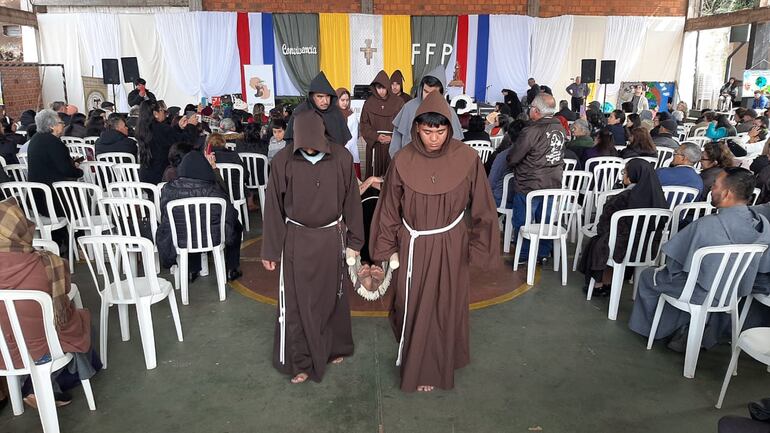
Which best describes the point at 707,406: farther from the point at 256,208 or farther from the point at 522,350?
the point at 256,208

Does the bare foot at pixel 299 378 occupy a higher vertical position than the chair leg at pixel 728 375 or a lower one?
lower

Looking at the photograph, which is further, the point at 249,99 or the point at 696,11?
the point at 696,11

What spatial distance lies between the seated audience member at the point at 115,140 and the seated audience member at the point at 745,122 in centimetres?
727

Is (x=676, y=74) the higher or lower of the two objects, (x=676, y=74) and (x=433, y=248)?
the higher

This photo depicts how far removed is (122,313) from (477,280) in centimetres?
253

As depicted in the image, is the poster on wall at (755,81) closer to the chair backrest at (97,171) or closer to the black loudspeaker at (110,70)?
the chair backrest at (97,171)

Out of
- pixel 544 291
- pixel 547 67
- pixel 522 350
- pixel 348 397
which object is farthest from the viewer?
pixel 547 67

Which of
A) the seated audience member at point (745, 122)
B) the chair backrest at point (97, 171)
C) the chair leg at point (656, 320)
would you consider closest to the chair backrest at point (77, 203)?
the chair backrest at point (97, 171)

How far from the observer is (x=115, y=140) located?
211 inches

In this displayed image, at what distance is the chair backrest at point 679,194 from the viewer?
12.6 feet

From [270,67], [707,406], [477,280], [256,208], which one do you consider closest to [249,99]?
[270,67]

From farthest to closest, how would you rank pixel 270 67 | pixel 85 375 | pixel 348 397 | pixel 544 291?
1. pixel 270 67
2. pixel 544 291
3. pixel 348 397
4. pixel 85 375

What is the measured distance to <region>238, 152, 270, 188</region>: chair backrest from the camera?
18.3 feet

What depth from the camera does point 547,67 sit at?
537 inches
